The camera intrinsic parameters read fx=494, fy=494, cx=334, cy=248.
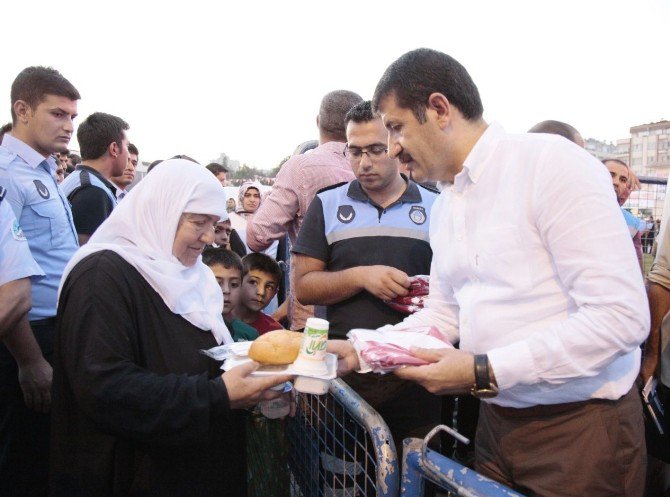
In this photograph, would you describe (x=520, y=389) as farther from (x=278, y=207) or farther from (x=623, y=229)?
(x=278, y=207)

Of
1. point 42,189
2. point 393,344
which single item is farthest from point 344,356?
point 42,189

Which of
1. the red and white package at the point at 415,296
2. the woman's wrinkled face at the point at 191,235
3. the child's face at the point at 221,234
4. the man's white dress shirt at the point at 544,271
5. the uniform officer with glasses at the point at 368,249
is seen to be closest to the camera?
the man's white dress shirt at the point at 544,271

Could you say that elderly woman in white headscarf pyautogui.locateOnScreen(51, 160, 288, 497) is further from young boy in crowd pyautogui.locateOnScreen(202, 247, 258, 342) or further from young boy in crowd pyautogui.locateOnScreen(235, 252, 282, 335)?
young boy in crowd pyautogui.locateOnScreen(235, 252, 282, 335)

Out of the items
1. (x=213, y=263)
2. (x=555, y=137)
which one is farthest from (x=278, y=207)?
(x=555, y=137)

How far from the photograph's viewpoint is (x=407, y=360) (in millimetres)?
1660

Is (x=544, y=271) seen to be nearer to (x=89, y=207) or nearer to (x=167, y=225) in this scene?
(x=167, y=225)

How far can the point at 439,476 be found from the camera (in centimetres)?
142

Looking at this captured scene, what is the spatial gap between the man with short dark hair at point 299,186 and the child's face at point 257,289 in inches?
10.2

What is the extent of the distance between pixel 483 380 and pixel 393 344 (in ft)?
1.14

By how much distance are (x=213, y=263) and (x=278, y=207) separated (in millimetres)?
592

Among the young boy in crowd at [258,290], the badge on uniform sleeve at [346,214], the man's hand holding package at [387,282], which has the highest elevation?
the badge on uniform sleeve at [346,214]

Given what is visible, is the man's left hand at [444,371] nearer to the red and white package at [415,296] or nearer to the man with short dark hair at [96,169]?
the red and white package at [415,296]

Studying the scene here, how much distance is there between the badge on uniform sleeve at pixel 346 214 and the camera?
2814mm

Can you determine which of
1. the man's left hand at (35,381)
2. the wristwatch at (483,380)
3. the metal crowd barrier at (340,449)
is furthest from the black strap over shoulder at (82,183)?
the wristwatch at (483,380)
